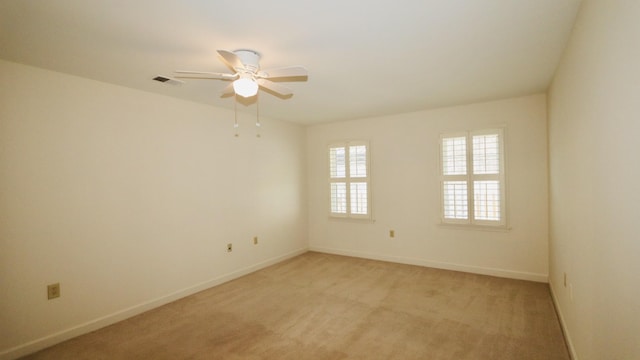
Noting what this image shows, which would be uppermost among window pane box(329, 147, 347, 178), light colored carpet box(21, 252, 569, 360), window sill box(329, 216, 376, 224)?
window pane box(329, 147, 347, 178)

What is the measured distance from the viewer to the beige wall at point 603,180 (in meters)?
1.13

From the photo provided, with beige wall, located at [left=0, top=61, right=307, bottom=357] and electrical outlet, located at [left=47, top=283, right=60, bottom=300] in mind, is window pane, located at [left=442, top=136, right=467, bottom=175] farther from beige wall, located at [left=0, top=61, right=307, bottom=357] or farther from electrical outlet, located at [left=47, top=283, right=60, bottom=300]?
electrical outlet, located at [left=47, top=283, right=60, bottom=300]

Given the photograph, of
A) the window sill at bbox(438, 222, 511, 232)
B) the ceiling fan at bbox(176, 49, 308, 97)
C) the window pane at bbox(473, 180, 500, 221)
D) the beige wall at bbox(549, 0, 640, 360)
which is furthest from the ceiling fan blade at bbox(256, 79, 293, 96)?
the window sill at bbox(438, 222, 511, 232)

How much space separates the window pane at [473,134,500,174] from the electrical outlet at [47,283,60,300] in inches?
193

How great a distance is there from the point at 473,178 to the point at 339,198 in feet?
7.30

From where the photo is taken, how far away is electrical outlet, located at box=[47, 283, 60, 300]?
261 cm

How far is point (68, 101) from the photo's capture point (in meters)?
2.76

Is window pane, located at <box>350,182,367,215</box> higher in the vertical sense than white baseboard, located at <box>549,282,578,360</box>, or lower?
higher

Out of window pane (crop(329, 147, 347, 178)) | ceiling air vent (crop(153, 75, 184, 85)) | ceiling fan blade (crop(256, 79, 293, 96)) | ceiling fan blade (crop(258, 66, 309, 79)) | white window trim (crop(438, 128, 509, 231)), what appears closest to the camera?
ceiling fan blade (crop(258, 66, 309, 79))

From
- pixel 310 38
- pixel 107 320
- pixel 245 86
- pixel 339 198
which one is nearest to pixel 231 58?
pixel 245 86

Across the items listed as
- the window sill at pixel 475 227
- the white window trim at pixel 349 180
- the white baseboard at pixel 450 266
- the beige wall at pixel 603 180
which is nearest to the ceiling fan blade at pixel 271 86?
the beige wall at pixel 603 180

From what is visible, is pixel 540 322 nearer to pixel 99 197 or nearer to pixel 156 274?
pixel 156 274

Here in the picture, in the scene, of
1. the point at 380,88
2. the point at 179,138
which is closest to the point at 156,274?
the point at 179,138

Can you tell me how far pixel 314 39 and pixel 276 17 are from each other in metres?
0.38
